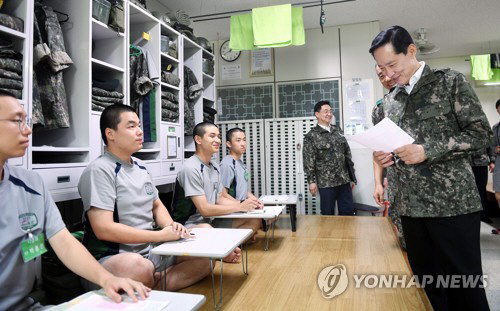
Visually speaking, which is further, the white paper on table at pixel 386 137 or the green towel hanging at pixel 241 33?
the green towel hanging at pixel 241 33


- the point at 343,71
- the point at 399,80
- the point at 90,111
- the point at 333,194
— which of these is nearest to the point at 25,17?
the point at 90,111

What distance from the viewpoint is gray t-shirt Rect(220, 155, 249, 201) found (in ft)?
10.2

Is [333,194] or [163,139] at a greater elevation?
[163,139]

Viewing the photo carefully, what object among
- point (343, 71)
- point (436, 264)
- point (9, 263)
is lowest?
point (436, 264)

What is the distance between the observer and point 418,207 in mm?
1470

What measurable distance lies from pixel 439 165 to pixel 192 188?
62.0 inches

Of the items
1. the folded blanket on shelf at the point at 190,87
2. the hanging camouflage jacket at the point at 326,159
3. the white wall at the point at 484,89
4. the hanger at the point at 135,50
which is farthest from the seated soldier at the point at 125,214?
the white wall at the point at 484,89

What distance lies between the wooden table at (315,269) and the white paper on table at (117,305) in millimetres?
726

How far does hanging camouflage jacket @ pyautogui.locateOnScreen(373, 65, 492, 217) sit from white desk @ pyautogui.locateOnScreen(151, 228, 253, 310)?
0.87 metres

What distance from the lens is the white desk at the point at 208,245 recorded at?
1.47 m

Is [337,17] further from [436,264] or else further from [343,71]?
[436,264]

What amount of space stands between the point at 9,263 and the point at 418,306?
1.75m

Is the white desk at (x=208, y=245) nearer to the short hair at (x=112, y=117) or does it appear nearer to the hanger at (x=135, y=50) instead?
the short hair at (x=112, y=117)

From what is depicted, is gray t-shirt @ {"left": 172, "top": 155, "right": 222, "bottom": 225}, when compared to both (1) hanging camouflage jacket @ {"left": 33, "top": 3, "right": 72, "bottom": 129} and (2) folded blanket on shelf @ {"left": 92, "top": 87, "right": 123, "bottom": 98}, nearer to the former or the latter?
(2) folded blanket on shelf @ {"left": 92, "top": 87, "right": 123, "bottom": 98}
